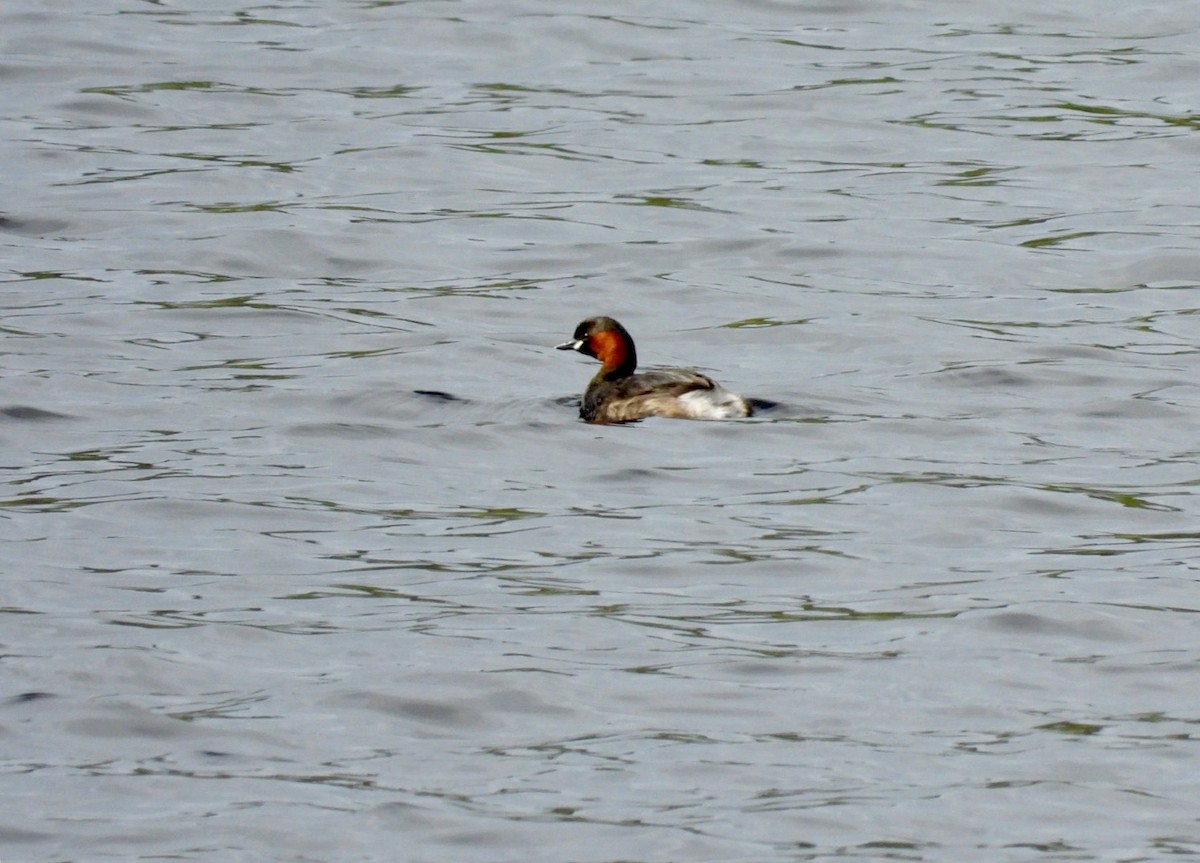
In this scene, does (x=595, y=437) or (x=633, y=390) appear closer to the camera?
(x=595, y=437)

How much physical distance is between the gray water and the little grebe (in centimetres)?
12

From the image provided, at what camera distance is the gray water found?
22.1 feet

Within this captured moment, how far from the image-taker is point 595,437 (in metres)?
11.2

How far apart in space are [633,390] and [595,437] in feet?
1.18

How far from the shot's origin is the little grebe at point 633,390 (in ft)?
36.8

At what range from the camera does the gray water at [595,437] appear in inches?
266

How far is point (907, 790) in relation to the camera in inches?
260

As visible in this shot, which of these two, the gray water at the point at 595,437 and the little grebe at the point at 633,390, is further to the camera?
the little grebe at the point at 633,390

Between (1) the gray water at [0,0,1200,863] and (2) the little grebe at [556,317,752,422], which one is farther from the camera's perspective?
(2) the little grebe at [556,317,752,422]

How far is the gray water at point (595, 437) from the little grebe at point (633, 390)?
0.38 feet

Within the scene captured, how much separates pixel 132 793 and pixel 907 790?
6.96 ft

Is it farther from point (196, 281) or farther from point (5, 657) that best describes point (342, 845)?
point (196, 281)

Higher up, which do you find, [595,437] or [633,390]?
[633,390]

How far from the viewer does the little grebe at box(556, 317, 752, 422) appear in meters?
11.2
